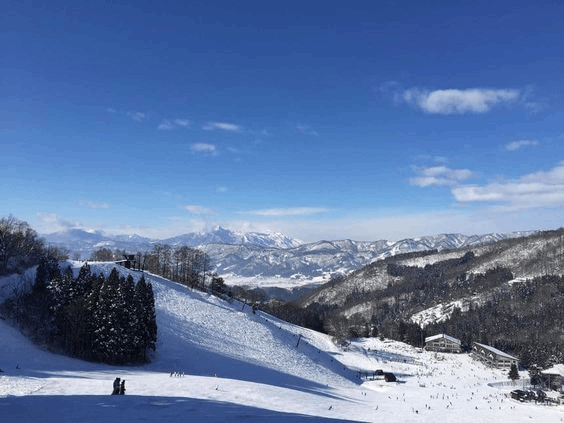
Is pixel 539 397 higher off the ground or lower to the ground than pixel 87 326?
lower

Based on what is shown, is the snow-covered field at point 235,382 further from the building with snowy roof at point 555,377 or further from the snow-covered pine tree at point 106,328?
the building with snowy roof at point 555,377

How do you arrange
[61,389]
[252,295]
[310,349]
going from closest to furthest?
[61,389]
[310,349]
[252,295]

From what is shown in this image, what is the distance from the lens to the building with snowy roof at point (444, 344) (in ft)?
398

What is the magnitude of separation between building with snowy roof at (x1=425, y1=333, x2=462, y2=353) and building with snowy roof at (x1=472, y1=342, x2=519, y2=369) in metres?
8.59

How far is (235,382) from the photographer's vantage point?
109ft

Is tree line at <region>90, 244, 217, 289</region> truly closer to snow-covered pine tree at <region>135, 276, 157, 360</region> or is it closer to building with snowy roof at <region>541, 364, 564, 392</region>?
snow-covered pine tree at <region>135, 276, 157, 360</region>

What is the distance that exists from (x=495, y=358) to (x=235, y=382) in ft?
300

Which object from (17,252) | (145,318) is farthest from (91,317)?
(17,252)

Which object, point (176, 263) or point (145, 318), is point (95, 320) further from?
point (176, 263)

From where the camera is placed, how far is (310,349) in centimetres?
7706

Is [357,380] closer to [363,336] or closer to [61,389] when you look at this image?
[61,389]

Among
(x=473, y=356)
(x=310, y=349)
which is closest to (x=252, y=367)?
(x=310, y=349)

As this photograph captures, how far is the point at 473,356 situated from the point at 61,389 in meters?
109

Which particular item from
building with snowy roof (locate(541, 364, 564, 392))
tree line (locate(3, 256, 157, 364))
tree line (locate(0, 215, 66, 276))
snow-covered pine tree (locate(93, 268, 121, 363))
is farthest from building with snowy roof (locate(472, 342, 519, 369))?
tree line (locate(0, 215, 66, 276))
